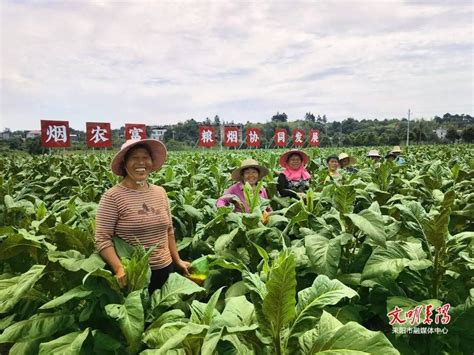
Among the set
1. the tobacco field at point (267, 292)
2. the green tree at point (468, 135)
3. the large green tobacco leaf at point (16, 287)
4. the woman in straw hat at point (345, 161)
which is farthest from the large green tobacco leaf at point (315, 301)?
the green tree at point (468, 135)

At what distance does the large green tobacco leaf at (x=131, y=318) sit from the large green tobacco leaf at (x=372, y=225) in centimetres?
115

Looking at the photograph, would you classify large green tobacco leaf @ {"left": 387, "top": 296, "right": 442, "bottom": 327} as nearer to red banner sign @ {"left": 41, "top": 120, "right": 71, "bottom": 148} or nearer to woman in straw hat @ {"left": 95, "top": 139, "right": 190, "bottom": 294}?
woman in straw hat @ {"left": 95, "top": 139, "right": 190, "bottom": 294}

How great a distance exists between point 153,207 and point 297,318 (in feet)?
4.83

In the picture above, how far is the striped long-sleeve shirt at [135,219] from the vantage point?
2471mm

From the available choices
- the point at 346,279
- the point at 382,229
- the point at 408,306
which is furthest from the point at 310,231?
the point at 408,306

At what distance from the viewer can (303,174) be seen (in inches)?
208

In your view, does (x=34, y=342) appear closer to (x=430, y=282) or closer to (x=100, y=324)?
(x=100, y=324)

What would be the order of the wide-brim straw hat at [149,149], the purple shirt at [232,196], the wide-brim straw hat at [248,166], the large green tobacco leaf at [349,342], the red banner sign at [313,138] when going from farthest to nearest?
1. the red banner sign at [313,138]
2. the wide-brim straw hat at [248,166]
3. the purple shirt at [232,196]
4. the wide-brim straw hat at [149,149]
5. the large green tobacco leaf at [349,342]

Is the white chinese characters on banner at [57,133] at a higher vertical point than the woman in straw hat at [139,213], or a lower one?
higher

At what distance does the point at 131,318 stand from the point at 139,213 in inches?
34.7

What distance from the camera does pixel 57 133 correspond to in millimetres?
12891

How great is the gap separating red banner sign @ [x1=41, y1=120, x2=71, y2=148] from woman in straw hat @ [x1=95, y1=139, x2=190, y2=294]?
11.3m

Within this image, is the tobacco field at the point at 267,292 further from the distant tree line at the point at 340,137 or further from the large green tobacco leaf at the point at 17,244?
the distant tree line at the point at 340,137

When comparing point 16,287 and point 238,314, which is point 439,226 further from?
point 16,287
